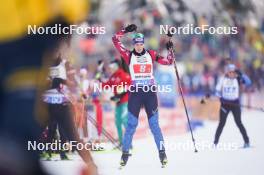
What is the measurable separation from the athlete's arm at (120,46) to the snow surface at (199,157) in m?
0.40

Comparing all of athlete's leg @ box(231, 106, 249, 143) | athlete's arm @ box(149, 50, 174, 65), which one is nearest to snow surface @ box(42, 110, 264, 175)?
athlete's leg @ box(231, 106, 249, 143)

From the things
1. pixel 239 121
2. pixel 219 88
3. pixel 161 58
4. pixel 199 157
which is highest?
pixel 161 58

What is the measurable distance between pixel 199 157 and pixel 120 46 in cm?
65

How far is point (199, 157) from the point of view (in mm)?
2605

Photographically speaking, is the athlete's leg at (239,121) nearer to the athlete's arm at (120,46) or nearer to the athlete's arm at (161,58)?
the athlete's arm at (161,58)

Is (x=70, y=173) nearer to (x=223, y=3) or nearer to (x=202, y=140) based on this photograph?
(x=202, y=140)

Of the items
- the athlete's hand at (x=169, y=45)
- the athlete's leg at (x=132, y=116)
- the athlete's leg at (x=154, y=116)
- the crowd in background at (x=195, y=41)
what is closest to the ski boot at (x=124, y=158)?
the athlete's leg at (x=132, y=116)

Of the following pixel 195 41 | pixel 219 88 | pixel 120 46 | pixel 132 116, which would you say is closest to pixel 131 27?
pixel 120 46

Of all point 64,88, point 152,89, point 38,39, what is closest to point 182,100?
point 152,89

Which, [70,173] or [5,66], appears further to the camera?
[70,173]

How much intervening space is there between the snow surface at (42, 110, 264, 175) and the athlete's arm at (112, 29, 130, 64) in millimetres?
404

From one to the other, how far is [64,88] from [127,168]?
1.59 ft

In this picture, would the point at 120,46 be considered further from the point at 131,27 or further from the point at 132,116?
the point at 132,116

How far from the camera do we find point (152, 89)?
2.54 metres
